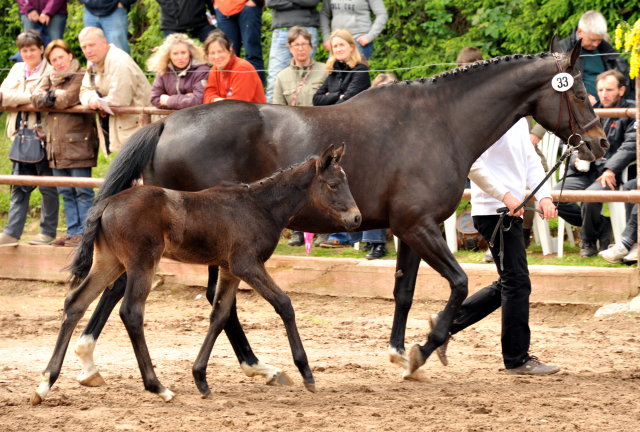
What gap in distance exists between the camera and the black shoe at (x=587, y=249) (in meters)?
7.68

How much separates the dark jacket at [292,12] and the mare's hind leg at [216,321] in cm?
491

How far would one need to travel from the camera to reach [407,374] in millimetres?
5156

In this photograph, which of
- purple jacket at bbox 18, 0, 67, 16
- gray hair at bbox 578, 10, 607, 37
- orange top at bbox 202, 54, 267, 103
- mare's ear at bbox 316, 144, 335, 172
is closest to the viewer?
mare's ear at bbox 316, 144, 335, 172

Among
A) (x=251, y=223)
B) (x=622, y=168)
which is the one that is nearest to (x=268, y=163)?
(x=251, y=223)

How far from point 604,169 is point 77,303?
531 centimetres

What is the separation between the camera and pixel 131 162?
16.7ft

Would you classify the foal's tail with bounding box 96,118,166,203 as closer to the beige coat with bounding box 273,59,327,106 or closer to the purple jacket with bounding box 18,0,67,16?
the beige coat with bounding box 273,59,327,106

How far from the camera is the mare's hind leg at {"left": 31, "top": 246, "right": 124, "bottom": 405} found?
14.7ft

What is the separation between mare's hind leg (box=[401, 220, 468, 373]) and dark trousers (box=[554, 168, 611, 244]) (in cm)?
301

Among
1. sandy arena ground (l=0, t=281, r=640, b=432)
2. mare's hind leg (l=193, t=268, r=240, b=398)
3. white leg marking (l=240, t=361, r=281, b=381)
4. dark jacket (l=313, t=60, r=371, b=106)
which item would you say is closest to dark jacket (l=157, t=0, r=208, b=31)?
dark jacket (l=313, t=60, r=371, b=106)

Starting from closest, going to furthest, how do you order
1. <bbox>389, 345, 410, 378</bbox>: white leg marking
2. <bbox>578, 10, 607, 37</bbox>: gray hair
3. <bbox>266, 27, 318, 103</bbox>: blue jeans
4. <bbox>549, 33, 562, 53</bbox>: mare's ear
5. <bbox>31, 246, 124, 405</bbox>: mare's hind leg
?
<bbox>31, 246, 124, 405</bbox>: mare's hind leg, <bbox>549, 33, 562, 53</bbox>: mare's ear, <bbox>389, 345, 410, 378</bbox>: white leg marking, <bbox>578, 10, 607, 37</bbox>: gray hair, <bbox>266, 27, 318, 103</bbox>: blue jeans

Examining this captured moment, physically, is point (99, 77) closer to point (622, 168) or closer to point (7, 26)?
point (622, 168)

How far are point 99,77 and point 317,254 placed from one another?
3055 millimetres

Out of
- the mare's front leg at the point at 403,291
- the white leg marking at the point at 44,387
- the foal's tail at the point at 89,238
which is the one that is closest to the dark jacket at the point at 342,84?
the mare's front leg at the point at 403,291
